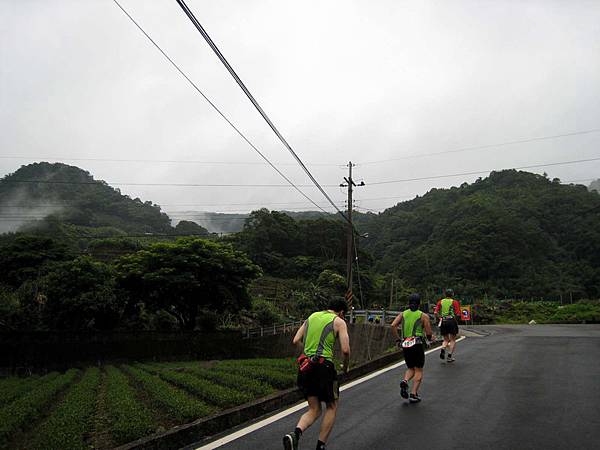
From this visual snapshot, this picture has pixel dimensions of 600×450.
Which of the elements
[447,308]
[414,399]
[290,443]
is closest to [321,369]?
[290,443]

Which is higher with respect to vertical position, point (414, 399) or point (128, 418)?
point (414, 399)

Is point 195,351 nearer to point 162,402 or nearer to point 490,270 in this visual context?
point 162,402

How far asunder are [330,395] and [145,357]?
25.2 m

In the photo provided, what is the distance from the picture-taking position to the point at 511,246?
2591 inches

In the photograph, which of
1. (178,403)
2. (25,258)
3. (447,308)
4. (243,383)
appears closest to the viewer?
(178,403)

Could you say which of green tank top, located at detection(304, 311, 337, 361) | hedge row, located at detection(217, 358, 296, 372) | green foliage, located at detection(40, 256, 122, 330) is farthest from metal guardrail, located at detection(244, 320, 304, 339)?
green tank top, located at detection(304, 311, 337, 361)

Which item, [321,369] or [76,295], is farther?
[76,295]

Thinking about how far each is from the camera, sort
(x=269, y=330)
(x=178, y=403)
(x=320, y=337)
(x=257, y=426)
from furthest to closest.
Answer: (x=269, y=330)
(x=178, y=403)
(x=257, y=426)
(x=320, y=337)

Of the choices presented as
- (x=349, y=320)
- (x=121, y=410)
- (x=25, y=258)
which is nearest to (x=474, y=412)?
(x=121, y=410)

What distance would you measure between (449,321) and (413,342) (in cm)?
474

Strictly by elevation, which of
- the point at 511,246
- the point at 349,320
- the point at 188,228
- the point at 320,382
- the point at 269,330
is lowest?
the point at 320,382

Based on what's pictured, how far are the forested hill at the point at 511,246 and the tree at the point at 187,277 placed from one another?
124 ft

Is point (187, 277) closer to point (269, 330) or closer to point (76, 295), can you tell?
point (76, 295)

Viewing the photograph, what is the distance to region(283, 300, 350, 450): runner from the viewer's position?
5.50 metres
